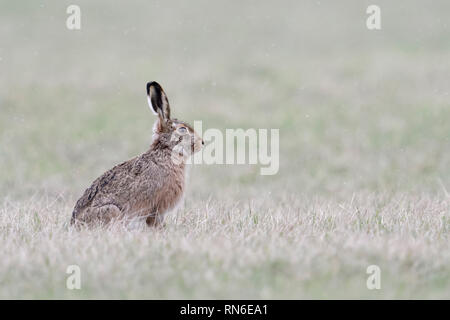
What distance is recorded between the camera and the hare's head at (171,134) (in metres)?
8.37

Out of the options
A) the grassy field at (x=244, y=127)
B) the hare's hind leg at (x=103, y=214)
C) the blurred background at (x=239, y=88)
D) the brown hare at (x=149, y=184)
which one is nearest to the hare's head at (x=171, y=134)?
the brown hare at (x=149, y=184)

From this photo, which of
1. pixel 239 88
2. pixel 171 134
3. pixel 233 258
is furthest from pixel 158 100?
pixel 239 88

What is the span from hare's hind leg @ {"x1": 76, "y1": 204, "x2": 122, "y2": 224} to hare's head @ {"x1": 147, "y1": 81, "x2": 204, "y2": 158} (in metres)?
1.03

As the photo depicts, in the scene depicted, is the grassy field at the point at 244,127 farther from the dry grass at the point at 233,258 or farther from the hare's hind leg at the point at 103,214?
the hare's hind leg at the point at 103,214

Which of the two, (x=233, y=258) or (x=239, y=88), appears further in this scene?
(x=239, y=88)

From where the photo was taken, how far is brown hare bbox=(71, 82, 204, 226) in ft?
25.8

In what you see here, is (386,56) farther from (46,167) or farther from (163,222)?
(163,222)

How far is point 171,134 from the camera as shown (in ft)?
27.7

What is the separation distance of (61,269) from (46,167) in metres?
9.63

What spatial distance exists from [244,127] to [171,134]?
996 cm

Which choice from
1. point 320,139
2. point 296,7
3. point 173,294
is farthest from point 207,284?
point 296,7

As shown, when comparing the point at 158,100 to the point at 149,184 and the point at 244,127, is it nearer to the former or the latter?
the point at 149,184

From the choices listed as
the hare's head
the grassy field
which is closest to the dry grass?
the grassy field
